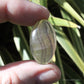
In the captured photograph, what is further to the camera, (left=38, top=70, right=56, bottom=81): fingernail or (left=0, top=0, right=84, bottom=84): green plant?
(left=0, top=0, right=84, bottom=84): green plant

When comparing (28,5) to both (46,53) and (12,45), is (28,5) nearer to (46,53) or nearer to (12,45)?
(46,53)

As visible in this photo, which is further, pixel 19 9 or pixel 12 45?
pixel 12 45

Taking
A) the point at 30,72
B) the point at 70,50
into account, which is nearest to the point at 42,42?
the point at 30,72

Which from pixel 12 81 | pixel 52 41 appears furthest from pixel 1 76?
pixel 52 41

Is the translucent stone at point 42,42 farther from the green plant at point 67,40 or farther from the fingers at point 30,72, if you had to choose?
the green plant at point 67,40

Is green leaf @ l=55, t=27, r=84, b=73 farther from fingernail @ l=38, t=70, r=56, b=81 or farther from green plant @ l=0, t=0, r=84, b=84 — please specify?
fingernail @ l=38, t=70, r=56, b=81

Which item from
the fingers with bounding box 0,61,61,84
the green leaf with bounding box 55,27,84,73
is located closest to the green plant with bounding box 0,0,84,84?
the green leaf with bounding box 55,27,84,73

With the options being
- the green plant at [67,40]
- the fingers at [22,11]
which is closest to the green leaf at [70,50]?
the green plant at [67,40]

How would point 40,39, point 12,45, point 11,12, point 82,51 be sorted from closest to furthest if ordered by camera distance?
point 40,39 < point 11,12 < point 82,51 < point 12,45
